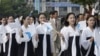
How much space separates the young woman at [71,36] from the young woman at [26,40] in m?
1.46

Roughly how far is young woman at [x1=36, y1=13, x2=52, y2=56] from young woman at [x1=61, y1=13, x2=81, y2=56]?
1111 millimetres

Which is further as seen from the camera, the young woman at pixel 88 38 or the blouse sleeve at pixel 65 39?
the blouse sleeve at pixel 65 39

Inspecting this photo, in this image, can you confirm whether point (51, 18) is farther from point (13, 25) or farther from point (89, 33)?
point (89, 33)

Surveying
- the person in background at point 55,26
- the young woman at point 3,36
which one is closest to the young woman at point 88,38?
the person in background at point 55,26

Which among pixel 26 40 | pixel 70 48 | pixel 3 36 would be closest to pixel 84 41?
pixel 70 48

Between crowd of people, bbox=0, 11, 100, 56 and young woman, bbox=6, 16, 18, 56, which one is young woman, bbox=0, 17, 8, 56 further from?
young woman, bbox=6, 16, 18, 56

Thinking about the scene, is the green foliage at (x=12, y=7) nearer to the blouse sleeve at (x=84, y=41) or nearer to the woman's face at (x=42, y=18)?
the woman's face at (x=42, y=18)

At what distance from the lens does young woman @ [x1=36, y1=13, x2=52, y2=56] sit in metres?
10.1

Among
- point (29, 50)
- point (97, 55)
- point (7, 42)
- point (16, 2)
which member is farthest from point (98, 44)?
point (16, 2)

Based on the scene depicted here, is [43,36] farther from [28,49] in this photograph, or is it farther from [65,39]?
[65,39]

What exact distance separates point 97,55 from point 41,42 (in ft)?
6.99

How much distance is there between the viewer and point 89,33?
345 inches

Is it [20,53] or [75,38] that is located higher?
[75,38]

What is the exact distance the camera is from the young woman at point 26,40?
1043 centimetres
